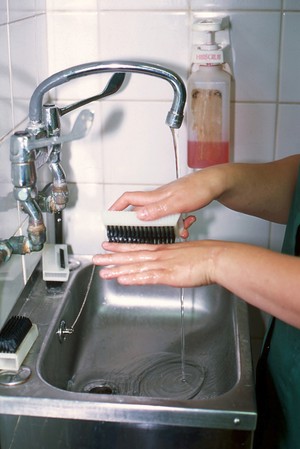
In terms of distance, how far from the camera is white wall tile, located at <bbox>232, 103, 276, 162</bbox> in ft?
4.12

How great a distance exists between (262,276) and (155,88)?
2.04 feet

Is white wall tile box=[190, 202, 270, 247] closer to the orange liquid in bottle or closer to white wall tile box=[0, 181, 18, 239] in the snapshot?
the orange liquid in bottle

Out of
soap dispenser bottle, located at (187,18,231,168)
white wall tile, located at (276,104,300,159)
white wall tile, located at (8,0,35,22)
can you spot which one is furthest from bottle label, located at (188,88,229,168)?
white wall tile, located at (8,0,35,22)

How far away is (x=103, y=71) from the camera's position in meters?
0.98

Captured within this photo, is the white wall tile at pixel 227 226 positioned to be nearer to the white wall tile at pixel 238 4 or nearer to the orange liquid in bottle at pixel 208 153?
the orange liquid in bottle at pixel 208 153

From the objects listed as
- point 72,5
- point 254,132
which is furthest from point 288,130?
point 72,5

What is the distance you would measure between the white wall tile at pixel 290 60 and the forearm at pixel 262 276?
21.6 inches

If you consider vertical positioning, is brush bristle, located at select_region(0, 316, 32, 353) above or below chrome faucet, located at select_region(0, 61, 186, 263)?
below

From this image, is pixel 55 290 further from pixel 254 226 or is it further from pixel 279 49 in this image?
pixel 279 49

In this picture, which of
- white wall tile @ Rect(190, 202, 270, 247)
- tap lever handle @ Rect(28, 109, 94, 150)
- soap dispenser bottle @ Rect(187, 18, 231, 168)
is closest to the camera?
tap lever handle @ Rect(28, 109, 94, 150)

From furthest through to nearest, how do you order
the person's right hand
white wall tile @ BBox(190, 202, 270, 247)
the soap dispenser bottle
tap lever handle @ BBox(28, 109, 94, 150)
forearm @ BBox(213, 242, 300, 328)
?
1. white wall tile @ BBox(190, 202, 270, 247)
2. the soap dispenser bottle
3. the person's right hand
4. tap lever handle @ BBox(28, 109, 94, 150)
5. forearm @ BBox(213, 242, 300, 328)

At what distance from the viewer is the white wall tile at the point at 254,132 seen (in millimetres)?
1256

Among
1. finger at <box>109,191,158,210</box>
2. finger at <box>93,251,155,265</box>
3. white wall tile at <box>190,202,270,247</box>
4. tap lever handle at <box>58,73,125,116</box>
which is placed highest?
tap lever handle at <box>58,73,125,116</box>

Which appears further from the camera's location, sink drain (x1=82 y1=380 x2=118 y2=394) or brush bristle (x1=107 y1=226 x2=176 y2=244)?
sink drain (x1=82 y1=380 x2=118 y2=394)
